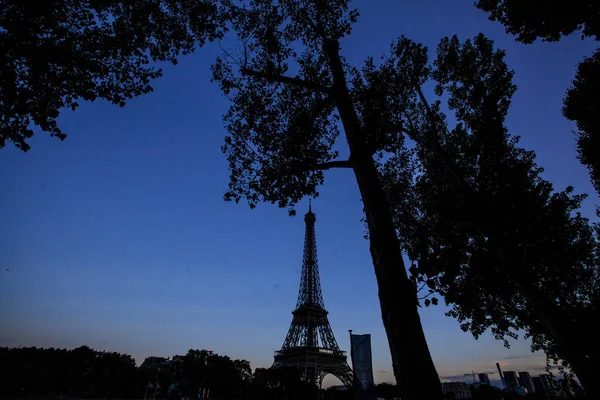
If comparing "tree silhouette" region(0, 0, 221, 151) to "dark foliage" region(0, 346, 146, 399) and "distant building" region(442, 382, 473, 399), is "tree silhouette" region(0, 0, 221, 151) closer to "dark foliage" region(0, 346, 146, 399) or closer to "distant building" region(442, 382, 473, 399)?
"dark foliage" region(0, 346, 146, 399)

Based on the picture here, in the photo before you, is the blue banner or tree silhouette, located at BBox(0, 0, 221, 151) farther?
the blue banner

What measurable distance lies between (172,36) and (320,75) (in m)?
5.43

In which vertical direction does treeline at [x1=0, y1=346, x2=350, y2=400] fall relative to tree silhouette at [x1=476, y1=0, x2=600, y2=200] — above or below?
below

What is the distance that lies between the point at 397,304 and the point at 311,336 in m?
57.8

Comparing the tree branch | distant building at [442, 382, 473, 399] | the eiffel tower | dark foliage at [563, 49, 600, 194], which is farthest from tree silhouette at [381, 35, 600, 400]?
distant building at [442, 382, 473, 399]

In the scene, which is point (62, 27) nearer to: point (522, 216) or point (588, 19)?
point (588, 19)

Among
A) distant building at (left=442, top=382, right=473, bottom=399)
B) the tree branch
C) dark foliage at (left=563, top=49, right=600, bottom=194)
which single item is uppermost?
dark foliage at (left=563, top=49, right=600, bottom=194)

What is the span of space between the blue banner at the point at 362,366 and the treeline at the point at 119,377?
48105 millimetres

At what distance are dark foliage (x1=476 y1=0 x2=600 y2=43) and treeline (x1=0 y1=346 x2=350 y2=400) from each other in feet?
192

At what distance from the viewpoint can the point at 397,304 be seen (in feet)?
12.6

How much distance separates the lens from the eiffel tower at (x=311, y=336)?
5228cm

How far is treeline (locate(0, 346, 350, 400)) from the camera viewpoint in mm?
54812

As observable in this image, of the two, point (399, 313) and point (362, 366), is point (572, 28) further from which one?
point (362, 366)

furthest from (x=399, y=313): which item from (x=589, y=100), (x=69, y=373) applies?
(x=69, y=373)
